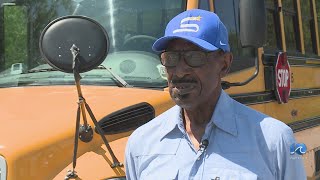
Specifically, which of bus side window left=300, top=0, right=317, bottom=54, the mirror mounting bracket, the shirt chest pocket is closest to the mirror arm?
the mirror mounting bracket

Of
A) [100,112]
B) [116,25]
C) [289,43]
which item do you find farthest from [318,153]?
[100,112]

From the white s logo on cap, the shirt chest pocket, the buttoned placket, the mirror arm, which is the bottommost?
the shirt chest pocket

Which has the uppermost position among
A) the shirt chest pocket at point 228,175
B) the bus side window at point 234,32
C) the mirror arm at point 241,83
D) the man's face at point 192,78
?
the bus side window at point 234,32

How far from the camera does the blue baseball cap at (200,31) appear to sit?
1778mm

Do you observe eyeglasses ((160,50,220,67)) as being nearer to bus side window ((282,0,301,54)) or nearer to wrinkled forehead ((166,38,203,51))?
wrinkled forehead ((166,38,203,51))

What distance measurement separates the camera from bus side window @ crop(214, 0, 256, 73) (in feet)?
11.7

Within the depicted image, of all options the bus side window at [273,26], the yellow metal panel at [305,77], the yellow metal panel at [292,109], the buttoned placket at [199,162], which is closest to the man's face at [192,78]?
the buttoned placket at [199,162]

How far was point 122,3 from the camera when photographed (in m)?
3.24

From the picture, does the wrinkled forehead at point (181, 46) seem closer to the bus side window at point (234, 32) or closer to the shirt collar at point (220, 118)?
the shirt collar at point (220, 118)

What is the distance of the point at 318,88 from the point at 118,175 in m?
3.21

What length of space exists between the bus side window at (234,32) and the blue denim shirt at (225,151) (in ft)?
5.56

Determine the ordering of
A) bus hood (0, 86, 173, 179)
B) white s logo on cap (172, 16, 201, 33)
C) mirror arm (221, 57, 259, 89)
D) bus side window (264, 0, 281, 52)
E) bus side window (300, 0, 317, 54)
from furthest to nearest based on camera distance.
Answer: bus side window (300, 0, 317, 54)
bus side window (264, 0, 281, 52)
mirror arm (221, 57, 259, 89)
bus hood (0, 86, 173, 179)
white s logo on cap (172, 16, 201, 33)

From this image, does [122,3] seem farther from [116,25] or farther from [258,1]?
[258,1]

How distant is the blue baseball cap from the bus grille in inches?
32.9
